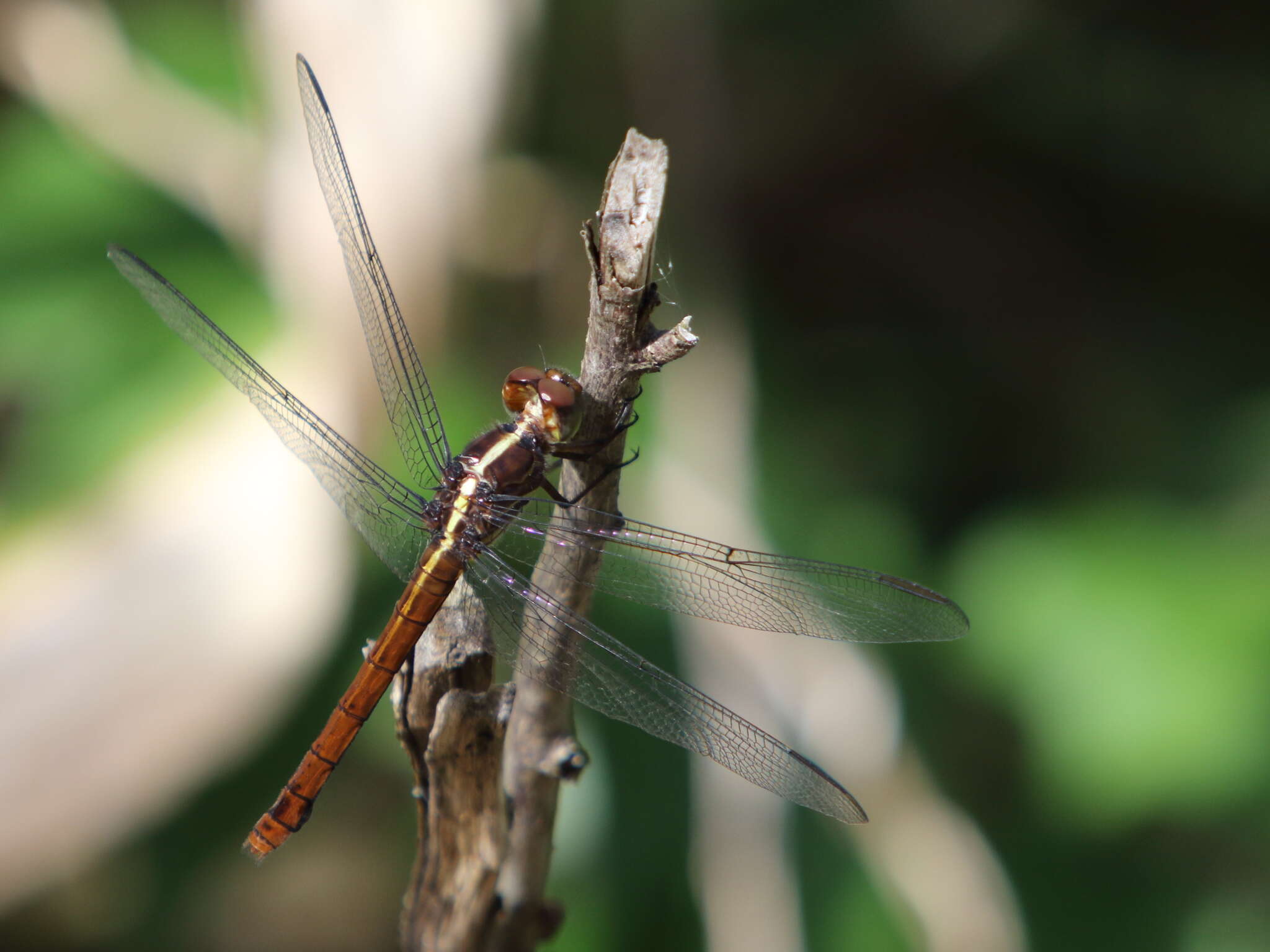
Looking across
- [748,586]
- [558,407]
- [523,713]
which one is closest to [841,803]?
[748,586]

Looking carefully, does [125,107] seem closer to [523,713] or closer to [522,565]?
[522,565]

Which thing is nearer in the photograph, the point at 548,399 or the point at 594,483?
the point at 594,483

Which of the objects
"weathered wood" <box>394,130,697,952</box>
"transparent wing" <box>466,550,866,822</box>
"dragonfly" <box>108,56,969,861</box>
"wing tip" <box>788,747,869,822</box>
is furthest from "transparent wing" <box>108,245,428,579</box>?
"wing tip" <box>788,747,869,822</box>

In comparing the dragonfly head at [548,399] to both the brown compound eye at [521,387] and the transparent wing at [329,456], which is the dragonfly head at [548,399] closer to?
the brown compound eye at [521,387]

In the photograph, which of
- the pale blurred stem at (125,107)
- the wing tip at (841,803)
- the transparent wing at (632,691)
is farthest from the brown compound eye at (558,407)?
the pale blurred stem at (125,107)

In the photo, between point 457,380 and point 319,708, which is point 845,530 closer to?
point 457,380

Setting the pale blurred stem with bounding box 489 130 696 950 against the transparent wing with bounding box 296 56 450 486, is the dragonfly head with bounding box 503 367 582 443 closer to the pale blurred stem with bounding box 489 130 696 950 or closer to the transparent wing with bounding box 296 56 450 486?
the pale blurred stem with bounding box 489 130 696 950
